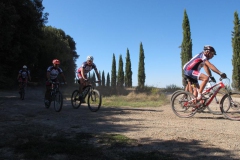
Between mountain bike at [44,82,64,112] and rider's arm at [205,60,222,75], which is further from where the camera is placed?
mountain bike at [44,82,64,112]

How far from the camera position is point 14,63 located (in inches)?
910

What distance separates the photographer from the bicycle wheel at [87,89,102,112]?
25.2ft

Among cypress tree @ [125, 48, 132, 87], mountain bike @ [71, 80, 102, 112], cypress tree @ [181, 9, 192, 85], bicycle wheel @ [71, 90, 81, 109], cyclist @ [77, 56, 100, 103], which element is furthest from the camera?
cypress tree @ [125, 48, 132, 87]

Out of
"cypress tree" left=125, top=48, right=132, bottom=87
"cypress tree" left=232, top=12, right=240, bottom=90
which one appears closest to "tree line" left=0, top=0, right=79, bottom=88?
"cypress tree" left=232, top=12, right=240, bottom=90

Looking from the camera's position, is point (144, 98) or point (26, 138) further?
point (144, 98)

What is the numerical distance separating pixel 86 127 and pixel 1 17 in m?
11.6

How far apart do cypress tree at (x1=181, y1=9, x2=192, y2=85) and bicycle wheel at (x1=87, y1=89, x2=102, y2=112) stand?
2262 cm

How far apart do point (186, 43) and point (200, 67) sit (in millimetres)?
23986

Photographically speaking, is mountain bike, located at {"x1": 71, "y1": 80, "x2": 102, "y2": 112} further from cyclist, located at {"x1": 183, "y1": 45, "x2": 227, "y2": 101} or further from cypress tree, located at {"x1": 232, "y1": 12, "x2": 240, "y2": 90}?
cypress tree, located at {"x1": 232, "y1": 12, "x2": 240, "y2": 90}

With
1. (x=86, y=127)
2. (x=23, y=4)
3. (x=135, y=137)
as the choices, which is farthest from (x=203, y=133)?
(x=23, y=4)

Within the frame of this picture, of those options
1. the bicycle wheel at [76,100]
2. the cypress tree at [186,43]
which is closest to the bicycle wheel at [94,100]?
the bicycle wheel at [76,100]

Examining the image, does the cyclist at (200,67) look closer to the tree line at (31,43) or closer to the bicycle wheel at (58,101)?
the bicycle wheel at (58,101)

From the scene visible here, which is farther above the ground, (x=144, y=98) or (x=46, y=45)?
(x=46, y=45)

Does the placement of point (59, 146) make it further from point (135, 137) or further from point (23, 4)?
point (23, 4)
